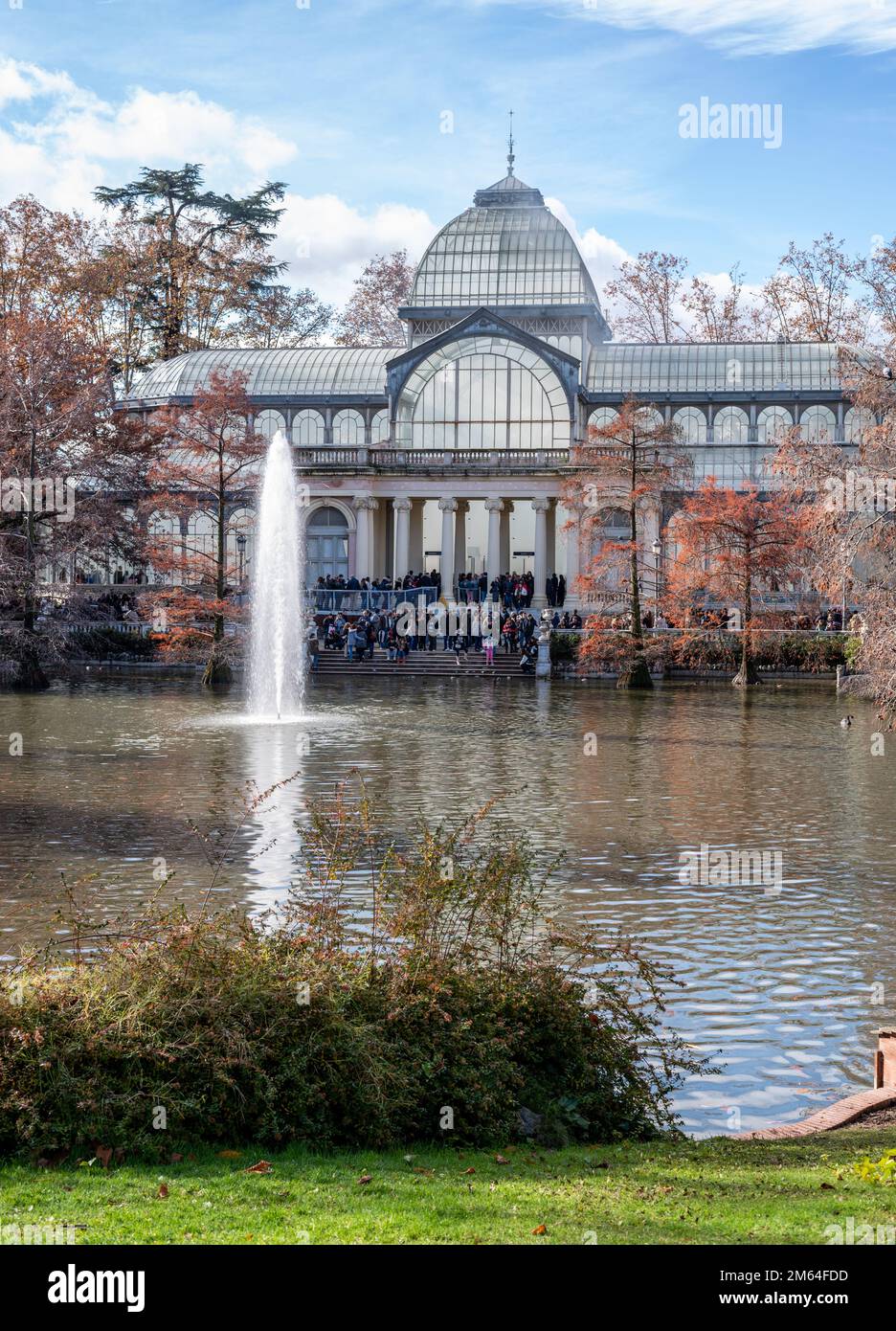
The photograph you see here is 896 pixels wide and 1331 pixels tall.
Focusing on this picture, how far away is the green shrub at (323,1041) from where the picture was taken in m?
7.69

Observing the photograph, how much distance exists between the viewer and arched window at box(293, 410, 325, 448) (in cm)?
7244

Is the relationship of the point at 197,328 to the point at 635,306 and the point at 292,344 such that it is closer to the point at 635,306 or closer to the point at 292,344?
the point at 292,344

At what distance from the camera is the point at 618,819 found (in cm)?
1942

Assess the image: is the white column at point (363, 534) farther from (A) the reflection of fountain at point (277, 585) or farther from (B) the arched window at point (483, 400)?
(A) the reflection of fountain at point (277, 585)

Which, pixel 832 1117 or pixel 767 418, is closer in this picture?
pixel 832 1117

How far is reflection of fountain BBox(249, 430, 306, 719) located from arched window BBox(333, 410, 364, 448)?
2800 centimetres

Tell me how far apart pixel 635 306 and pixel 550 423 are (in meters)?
16.2

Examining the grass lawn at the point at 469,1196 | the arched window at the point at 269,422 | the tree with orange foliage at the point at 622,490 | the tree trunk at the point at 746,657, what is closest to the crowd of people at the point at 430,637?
the tree with orange foliage at the point at 622,490

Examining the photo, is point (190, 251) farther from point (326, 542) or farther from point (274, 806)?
point (274, 806)

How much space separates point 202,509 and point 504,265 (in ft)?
88.7

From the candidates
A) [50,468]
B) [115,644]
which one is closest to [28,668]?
[50,468]

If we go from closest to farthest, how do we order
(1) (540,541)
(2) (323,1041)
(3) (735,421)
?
(2) (323,1041) < (1) (540,541) < (3) (735,421)

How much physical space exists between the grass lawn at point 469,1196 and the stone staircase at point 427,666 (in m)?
42.8

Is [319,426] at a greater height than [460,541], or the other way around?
[319,426]
